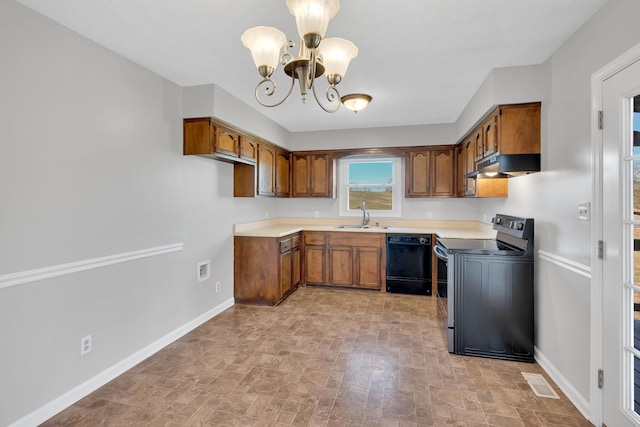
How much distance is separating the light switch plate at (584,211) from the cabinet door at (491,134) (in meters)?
0.88

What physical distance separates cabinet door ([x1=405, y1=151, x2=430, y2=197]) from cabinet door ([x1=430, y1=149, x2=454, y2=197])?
9 cm

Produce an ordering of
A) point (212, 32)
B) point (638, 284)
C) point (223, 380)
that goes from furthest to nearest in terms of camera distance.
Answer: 1. point (223, 380)
2. point (212, 32)
3. point (638, 284)

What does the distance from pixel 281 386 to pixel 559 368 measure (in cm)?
202

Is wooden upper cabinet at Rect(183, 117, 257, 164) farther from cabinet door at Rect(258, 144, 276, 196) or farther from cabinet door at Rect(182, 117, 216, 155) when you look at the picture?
cabinet door at Rect(258, 144, 276, 196)

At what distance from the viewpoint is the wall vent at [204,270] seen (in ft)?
11.3

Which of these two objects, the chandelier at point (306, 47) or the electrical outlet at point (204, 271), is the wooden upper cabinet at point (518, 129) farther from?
the electrical outlet at point (204, 271)

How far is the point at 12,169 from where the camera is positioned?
179 cm

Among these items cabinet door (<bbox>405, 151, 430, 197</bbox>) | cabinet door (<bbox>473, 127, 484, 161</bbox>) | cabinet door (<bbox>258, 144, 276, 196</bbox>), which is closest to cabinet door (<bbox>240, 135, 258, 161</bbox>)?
cabinet door (<bbox>258, 144, 276, 196</bbox>)

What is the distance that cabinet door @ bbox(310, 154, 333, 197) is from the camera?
201 inches

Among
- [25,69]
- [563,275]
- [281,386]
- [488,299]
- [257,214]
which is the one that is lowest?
[281,386]

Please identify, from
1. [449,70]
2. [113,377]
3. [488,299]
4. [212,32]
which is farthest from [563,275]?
[113,377]

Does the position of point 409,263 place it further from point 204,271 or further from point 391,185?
point 204,271

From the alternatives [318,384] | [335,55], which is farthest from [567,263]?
[335,55]

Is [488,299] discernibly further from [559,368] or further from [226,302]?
[226,302]
